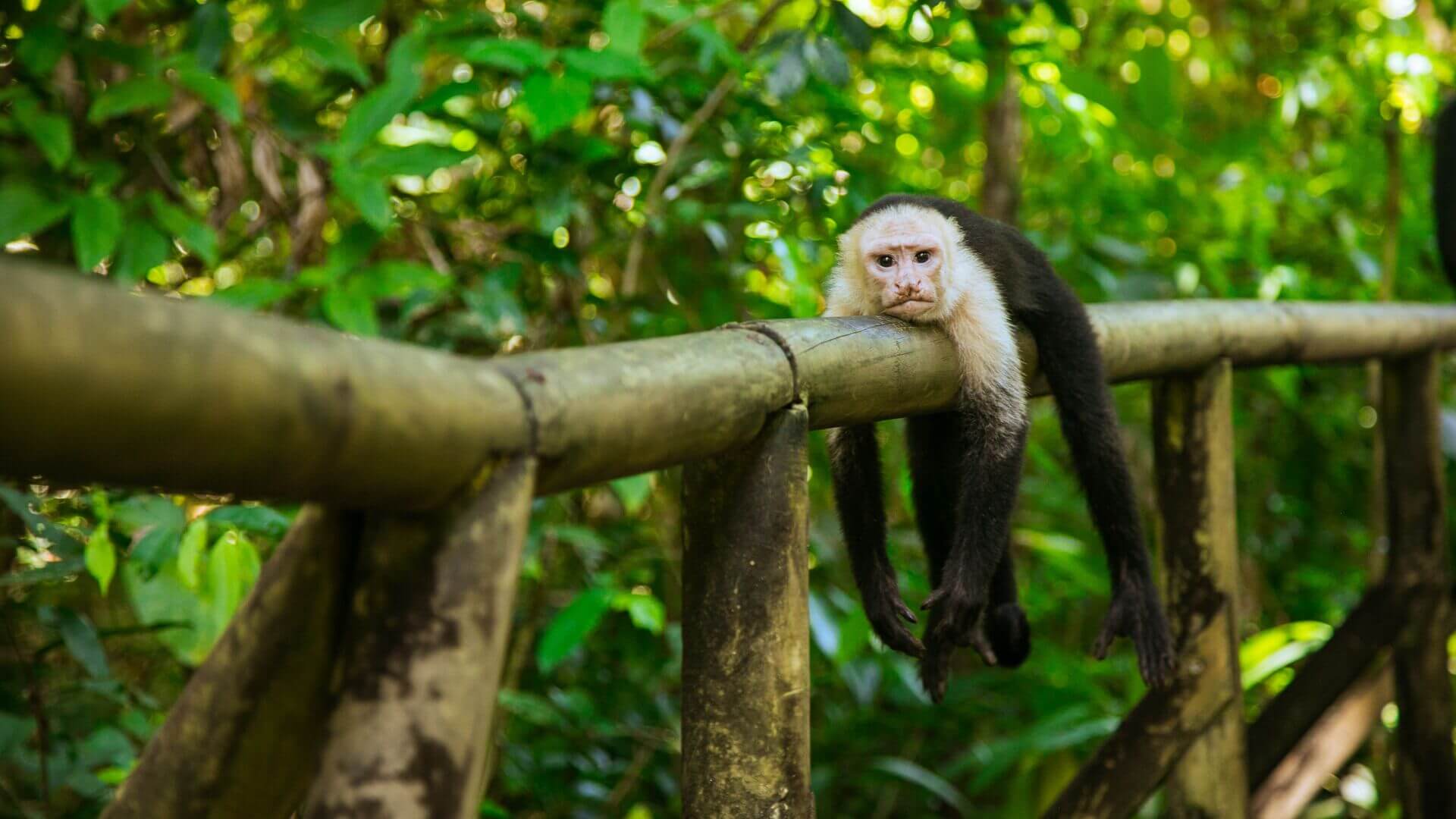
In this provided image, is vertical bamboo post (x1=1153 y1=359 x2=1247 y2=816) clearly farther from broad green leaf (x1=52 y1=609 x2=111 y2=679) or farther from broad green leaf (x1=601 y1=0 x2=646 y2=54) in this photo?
broad green leaf (x1=52 y1=609 x2=111 y2=679)

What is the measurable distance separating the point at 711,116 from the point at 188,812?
1969 millimetres

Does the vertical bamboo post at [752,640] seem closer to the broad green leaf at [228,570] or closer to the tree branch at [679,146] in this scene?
the broad green leaf at [228,570]

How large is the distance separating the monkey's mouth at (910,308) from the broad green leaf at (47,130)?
1229 mm

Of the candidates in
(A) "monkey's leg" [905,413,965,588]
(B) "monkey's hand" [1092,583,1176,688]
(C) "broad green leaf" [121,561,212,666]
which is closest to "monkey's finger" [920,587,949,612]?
(A) "monkey's leg" [905,413,965,588]

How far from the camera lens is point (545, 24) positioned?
2.61 m

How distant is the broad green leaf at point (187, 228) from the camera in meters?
1.96

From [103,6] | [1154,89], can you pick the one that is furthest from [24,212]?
[1154,89]

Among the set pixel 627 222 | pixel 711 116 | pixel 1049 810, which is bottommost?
pixel 1049 810

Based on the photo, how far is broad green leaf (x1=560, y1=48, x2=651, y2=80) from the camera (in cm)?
184

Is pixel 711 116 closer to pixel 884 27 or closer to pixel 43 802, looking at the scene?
pixel 884 27

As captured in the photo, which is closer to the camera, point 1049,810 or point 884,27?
point 1049,810

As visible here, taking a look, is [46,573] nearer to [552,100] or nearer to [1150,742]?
[552,100]

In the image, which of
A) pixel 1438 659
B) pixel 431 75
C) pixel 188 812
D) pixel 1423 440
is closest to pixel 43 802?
pixel 188 812

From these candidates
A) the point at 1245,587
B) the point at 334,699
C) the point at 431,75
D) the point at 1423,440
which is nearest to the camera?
the point at 334,699
